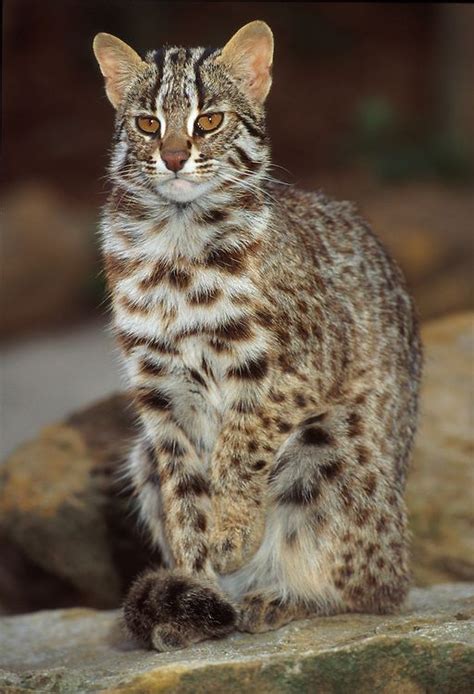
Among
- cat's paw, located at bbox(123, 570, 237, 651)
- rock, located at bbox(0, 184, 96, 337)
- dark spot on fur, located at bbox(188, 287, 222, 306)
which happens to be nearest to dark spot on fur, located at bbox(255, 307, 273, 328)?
dark spot on fur, located at bbox(188, 287, 222, 306)

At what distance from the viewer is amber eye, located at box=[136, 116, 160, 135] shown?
520 cm

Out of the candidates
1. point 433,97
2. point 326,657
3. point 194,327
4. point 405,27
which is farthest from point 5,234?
point 326,657

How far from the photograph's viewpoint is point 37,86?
1889cm

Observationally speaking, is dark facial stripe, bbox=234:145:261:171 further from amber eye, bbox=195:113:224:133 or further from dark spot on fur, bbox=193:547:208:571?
dark spot on fur, bbox=193:547:208:571

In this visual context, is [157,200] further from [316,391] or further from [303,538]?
[303,538]

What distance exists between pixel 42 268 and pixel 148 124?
9736 millimetres

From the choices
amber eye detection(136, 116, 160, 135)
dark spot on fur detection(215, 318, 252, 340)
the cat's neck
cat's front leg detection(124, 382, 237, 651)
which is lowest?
cat's front leg detection(124, 382, 237, 651)

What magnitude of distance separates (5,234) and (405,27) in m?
8.55

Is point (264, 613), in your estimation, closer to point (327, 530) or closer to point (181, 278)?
point (327, 530)

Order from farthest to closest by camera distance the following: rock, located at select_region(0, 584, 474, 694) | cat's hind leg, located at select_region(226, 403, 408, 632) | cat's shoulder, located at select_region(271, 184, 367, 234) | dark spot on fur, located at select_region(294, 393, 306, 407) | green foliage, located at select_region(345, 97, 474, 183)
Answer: green foliage, located at select_region(345, 97, 474, 183) < cat's shoulder, located at select_region(271, 184, 367, 234) < cat's hind leg, located at select_region(226, 403, 408, 632) < dark spot on fur, located at select_region(294, 393, 306, 407) < rock, located at select_region(0, 584, 474, 694)

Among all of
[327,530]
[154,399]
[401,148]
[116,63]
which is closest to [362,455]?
[327,530]

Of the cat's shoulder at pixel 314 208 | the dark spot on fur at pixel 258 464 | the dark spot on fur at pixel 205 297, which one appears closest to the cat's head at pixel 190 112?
the dark spot on fur at pixel 205 297

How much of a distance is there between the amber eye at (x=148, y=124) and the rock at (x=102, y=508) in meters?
2.67

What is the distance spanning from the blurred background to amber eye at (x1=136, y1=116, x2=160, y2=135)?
6.27 m
